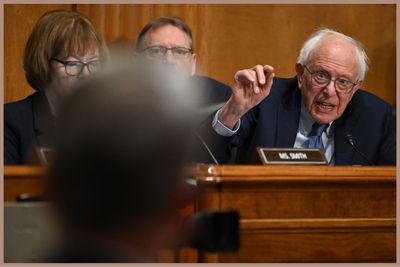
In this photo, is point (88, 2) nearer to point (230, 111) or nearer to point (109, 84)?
point (230, 111)

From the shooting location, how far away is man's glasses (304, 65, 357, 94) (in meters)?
3.04

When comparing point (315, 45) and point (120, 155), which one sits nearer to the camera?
point (120, 155)

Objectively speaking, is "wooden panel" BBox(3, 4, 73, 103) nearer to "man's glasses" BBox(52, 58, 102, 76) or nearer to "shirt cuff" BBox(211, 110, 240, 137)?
"man's glasses" BBox(52, 58, 102, 76)

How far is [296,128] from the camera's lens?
2.93m

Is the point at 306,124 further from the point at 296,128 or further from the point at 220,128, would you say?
the point at 220,128

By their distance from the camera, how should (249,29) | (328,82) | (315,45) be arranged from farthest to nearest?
(249,29) → (315,45) → (328,82)

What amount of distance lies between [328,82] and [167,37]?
74 centimetres

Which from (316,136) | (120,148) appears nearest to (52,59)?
(316,136)

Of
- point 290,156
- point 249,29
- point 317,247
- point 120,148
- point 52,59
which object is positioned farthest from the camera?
point 249,29

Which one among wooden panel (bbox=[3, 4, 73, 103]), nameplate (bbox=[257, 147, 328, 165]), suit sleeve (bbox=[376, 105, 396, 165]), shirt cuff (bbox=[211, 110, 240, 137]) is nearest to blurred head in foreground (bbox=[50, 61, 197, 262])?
nameplate (bbox=[257, 147, 328, 165])

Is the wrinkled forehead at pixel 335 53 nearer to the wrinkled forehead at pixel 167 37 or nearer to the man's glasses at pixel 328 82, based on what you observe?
the man's glasses at pixel 328 82

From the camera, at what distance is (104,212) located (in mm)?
560

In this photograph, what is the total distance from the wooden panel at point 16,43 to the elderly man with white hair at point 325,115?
161 centimetres

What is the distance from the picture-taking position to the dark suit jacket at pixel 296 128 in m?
2.85
